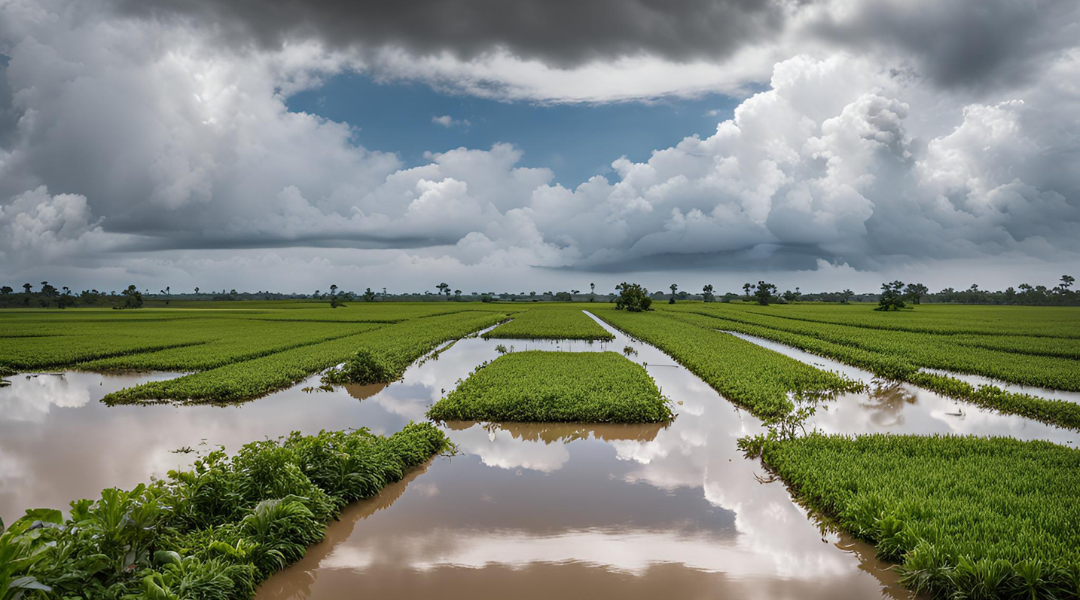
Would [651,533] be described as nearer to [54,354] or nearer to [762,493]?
[762,493]

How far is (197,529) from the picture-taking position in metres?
6.02

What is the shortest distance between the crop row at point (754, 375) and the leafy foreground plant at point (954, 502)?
331cm

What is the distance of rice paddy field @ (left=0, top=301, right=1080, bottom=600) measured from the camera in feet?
18.0

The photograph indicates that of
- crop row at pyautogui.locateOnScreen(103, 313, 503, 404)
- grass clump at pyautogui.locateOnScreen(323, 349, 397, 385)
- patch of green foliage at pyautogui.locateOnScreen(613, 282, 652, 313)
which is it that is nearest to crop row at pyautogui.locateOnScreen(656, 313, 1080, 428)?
grass clump at pyautogui.locateOnScreen(323, 349, 397, 385)

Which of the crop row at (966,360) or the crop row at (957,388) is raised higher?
the crop row at (966,360)

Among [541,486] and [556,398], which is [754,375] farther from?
[541,486]

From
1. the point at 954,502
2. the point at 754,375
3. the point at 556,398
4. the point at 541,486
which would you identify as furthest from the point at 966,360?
the point at 541,486

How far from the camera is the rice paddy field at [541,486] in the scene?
5484 millimetres

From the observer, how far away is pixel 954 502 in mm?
6922

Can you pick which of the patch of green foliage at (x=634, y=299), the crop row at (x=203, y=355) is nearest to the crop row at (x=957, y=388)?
the crop row at (x=203, y=355)

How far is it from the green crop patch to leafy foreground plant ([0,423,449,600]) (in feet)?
14.2

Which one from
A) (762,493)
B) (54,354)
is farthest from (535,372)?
(54,354)

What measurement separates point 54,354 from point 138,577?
2610 cm

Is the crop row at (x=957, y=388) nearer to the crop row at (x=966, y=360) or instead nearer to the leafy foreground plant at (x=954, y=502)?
the crop row at (x=966, y=360)
